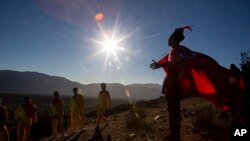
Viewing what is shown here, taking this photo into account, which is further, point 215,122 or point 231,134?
point 215,122

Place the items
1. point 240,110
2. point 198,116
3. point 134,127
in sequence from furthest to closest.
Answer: point 134,127 < point 198,116 < point 240,110

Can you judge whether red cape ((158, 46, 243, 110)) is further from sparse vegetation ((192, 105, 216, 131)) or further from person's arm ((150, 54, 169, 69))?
sparse vegetation ((192, 105, 216, 131))

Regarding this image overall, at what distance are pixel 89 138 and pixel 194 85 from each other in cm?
810

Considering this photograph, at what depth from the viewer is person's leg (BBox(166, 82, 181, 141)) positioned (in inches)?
244

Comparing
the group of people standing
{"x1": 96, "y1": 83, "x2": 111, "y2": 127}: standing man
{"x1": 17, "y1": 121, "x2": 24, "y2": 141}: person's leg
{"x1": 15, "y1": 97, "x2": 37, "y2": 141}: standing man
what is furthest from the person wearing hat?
{"x1": 96, "y1": 83, "x2": 111, "y2": 127}: standing man

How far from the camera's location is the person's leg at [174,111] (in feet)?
20.3

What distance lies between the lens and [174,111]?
620 centimetres

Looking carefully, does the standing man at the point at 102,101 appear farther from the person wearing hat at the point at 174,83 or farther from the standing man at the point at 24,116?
the person wearing hat at the point at 174,83

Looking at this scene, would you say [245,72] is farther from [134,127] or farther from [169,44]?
[134,127]

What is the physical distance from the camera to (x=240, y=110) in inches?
373

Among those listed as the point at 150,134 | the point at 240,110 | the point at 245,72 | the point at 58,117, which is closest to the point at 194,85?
the point at 240,110

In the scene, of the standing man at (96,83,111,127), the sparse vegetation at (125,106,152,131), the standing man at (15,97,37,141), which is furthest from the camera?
the standing man at (96,83,111,127)

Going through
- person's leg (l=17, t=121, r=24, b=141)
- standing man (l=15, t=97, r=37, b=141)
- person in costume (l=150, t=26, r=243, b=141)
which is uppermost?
person in costume (l=150, t=26, r=243, b=141)

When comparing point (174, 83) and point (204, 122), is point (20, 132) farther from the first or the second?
point (174, 83)
